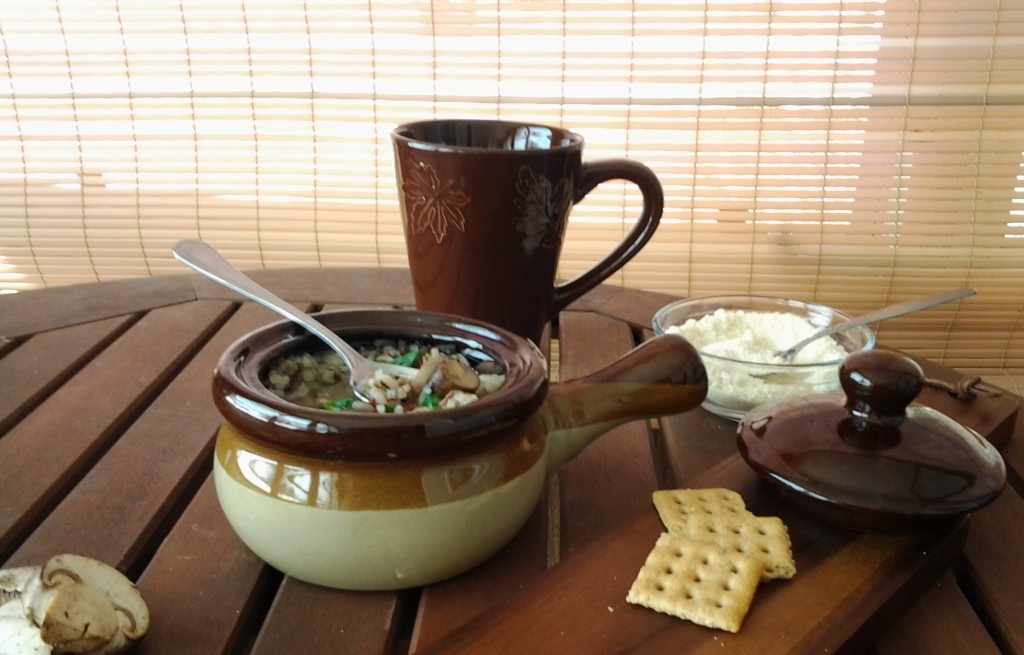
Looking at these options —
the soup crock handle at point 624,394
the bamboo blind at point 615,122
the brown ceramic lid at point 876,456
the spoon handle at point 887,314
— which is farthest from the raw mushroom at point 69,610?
the bamboo blind at point 615,122

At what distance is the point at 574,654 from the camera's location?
41 cm

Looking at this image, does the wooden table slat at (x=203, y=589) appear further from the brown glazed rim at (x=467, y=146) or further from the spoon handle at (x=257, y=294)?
the brown glazed rim at (x=467, y=146)

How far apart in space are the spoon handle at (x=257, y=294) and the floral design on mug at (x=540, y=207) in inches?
7.6

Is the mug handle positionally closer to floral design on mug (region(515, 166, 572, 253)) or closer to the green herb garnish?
floral design on mug (region(515, 166, 572, 253))

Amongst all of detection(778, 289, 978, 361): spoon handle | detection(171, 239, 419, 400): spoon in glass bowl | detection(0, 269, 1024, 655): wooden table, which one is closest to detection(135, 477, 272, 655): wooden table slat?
detection(0, 269, 1024, 655): wooden table

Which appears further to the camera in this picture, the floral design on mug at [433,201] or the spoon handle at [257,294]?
the floral design on mug at [433,201]

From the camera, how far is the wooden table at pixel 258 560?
0.44 metres

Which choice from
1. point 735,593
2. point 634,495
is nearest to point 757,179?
point 634,495

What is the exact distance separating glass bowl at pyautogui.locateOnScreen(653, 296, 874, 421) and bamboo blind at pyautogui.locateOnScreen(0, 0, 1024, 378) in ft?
2.63

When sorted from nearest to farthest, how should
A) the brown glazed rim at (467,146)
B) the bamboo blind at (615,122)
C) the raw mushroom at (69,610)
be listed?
1. the raw mushroom at (69,610)
2. the brown glazed rim at (467,146)
3. the bamboo blind at (615,122)

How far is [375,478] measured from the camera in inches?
17.6

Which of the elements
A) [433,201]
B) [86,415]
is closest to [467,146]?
[433,201]

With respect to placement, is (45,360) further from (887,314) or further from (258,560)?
(887,314)

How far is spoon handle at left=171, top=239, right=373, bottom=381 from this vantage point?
54cm
